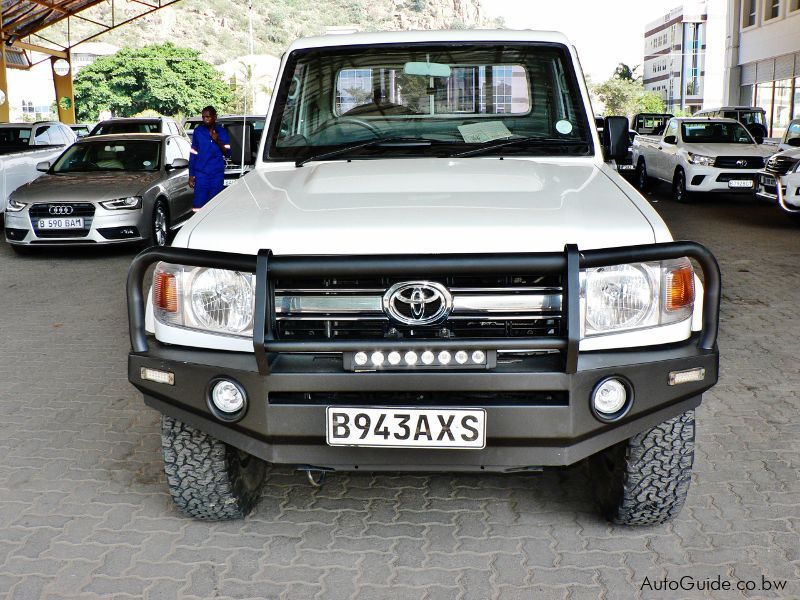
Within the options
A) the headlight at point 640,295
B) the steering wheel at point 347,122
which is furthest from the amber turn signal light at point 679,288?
the steering wheel at point 347,122

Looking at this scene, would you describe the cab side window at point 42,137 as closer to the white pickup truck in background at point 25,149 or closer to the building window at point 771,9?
the white pickup truck in background at point 25,149

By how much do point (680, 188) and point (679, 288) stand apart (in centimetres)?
1522

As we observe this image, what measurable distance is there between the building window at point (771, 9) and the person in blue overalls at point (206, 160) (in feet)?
87.3

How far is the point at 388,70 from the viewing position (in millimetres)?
4645

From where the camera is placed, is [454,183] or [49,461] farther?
[49,461]

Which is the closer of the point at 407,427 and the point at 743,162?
the point at 407,427

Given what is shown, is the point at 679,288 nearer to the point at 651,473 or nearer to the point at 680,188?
the point at 651,473

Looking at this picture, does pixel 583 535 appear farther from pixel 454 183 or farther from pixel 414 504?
pixel 454 183

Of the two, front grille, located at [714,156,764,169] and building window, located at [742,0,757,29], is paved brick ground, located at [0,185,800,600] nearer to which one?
front grille, located at [714,156,764,169]

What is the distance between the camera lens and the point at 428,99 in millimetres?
4523

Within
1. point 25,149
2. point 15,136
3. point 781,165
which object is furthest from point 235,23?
point 781,165

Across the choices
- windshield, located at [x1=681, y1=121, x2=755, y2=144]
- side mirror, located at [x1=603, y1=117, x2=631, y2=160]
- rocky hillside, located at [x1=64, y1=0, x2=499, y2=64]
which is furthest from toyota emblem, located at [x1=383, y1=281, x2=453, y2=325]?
rocky hillside, located at [x1=64, y1=0, x2=499, y2=64]

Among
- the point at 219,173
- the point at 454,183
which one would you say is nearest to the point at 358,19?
the point at 219,173

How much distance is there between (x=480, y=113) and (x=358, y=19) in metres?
132
